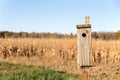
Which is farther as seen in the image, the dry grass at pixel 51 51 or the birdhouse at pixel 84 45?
the dry grass at pixel 51 51

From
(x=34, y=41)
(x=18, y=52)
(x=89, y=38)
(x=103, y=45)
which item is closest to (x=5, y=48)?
(x=18, y=52)

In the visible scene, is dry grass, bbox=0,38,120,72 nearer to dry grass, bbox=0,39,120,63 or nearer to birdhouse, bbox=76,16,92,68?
dry grass, bbox=0,39,120,63

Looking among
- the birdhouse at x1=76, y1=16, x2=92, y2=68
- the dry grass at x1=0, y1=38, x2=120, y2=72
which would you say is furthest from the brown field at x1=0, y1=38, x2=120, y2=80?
the birdhouse at x1=76, y1=16, x2=92, y2=68

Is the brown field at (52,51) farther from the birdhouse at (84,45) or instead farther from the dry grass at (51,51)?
the birdhouse at (84,45)

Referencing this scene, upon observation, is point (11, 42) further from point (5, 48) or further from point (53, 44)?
point (53, 44)

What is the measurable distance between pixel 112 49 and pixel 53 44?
4591 mm

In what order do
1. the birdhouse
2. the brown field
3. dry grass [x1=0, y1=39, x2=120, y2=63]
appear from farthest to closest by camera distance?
dry grass [x1=0, y1=39, x2=120, y2=63], the brown field, the birdhouse

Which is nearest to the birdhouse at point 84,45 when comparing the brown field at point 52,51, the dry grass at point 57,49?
the brown field at point 52,51

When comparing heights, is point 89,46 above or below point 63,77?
above

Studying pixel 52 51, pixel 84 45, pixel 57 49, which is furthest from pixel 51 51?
pixel 84 45

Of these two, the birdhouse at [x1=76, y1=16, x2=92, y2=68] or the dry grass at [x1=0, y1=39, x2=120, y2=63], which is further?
the dry grass at [x1=0, y1=39, x2=120, y2=63]

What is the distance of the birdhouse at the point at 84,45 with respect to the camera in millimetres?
7867

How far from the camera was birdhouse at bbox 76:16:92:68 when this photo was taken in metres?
7.87

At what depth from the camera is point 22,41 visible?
77.0 ft
